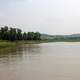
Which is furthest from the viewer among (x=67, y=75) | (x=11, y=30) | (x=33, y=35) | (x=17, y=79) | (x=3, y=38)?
(x=33, y=35)

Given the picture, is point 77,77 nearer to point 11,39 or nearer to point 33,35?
point 11,39

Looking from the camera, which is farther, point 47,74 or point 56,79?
point 47,74

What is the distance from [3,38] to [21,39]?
16.1 meters

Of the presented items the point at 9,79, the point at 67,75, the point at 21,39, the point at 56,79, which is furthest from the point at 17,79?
the point at 21,39

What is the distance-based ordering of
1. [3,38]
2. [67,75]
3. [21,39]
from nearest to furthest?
[67,75] → [3,38] → [21,39]

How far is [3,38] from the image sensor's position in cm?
7281

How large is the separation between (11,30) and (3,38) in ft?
21.8

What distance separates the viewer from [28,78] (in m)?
13.2

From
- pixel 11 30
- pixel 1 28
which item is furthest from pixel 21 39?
pixel 1 28

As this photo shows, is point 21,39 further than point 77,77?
Yes

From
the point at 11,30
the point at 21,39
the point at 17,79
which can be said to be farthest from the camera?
the point at 21,39

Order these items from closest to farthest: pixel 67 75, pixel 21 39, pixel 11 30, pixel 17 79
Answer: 1. pixel 17 79
2. pixel 67 75
3. pixel 11 30
4. pixel 21 39

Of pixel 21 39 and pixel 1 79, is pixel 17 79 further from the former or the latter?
pixel 21 39

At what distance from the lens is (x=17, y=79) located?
12.9 metres
